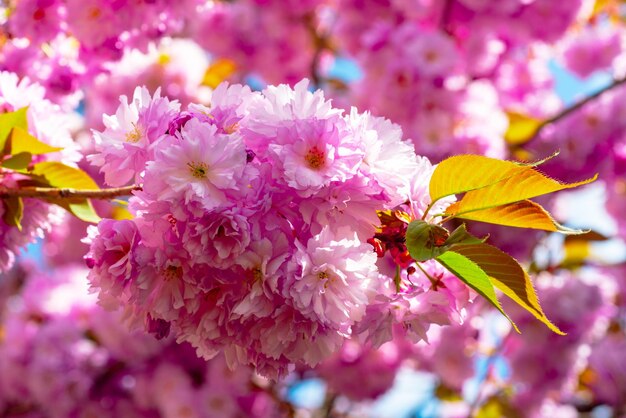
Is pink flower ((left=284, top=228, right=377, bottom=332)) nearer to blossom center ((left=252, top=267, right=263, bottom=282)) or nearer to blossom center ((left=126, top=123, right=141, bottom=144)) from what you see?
blossom center ((left=252, top=267, right=263, bottom=282))

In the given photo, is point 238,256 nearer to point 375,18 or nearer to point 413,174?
point 413,174

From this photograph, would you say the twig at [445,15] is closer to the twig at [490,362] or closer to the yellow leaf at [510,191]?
the twig at [490,362]

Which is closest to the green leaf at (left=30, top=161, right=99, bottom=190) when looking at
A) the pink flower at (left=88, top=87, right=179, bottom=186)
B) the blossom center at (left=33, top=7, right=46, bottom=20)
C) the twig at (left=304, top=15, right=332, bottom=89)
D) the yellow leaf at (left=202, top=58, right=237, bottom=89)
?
the pink flower at (left=88, top=87, right=179, bottom=186)

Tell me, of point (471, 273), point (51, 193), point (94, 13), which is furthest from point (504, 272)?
point (94, 13)

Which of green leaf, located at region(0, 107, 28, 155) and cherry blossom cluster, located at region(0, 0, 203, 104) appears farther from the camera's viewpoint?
cherry blossom cluster, located at region(0, 0, 203, 104)

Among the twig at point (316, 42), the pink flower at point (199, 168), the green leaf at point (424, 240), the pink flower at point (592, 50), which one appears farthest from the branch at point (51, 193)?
the pink flower at point (592, 50)

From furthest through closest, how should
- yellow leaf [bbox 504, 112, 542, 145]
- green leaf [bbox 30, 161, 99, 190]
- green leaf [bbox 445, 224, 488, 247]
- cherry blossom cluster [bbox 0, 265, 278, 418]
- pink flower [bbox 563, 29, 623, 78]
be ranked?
pink flower [bbox 563, 29, 623, 78] → yellow leaf [bbox 504, 112, 542, 145] → cherry blossom cluster [bbox 0, 265, 278, 418] → green leaf [bbox 30, 161, 99, 190] → green leaf [bbox 445, 224, 488, 247]
